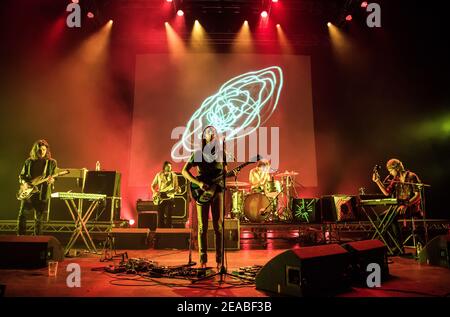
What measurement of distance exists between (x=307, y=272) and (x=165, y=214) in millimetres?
5355

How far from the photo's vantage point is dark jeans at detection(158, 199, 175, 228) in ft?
23.9

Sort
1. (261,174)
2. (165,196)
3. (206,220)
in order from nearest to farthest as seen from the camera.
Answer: (206,220) < (165,196) < (261,174)

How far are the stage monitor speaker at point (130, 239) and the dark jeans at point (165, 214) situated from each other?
88 cm

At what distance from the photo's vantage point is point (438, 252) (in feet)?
13.6

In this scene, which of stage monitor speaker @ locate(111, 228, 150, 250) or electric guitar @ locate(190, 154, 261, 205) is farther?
stage monitor speaker @ locate(111, 228, 150, 250)

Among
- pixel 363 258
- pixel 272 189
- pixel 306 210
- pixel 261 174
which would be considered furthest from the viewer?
pixel 261 174

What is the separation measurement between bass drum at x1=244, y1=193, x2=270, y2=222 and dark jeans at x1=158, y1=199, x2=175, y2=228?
1834 mm

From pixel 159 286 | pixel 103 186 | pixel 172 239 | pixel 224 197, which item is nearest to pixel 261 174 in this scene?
pixel 172 239

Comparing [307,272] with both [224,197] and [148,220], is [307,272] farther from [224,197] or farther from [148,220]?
[148,220]

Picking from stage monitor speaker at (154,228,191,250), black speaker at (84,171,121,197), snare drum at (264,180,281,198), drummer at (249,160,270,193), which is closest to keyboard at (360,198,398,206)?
snare drum at (264,180,281,198)

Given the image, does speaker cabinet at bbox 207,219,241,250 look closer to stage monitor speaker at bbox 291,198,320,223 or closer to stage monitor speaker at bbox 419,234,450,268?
stage monitor speaker at bbox 291,198,320,223

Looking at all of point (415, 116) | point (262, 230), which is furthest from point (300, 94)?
point (262, 230)

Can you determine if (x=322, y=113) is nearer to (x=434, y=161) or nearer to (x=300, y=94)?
(x=300, y=94)

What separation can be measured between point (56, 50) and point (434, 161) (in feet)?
38.6
